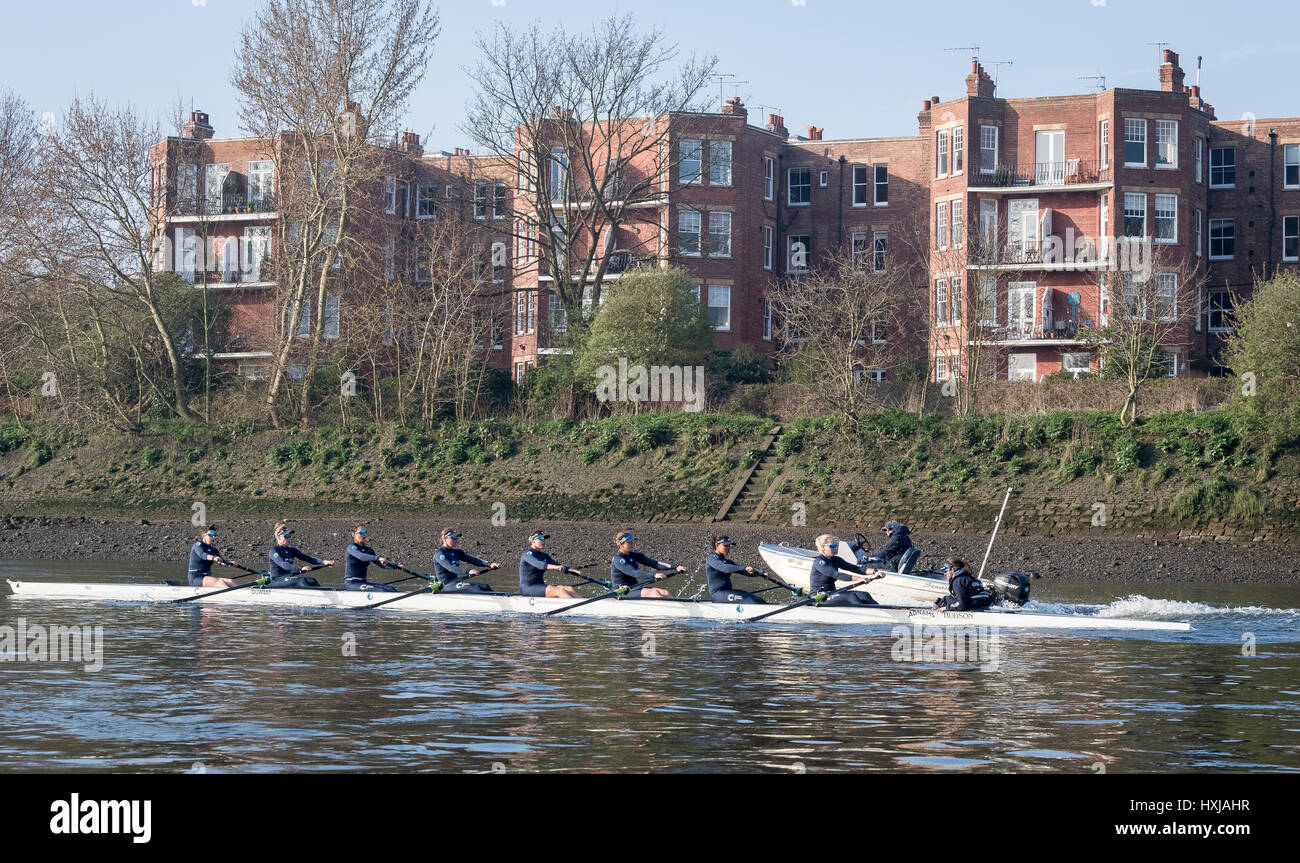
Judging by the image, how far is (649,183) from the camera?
5784 cm

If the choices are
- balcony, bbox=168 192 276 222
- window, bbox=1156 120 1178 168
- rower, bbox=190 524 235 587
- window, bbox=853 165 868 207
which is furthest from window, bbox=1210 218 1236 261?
rower, bbox=190 524 235 587

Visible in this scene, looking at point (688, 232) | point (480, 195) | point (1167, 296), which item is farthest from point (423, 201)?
point (1167, 296)

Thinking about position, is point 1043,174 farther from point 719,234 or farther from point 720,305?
point 720,305

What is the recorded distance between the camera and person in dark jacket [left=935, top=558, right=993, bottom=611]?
24.7 meters

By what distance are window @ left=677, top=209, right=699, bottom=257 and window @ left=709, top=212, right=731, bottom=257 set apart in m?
0.62

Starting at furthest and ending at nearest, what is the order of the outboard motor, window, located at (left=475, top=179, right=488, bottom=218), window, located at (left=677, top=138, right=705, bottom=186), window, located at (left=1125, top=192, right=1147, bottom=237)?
window, located at (left=475, top=179, right=488, bottom=218)
window, located at (left=677, top=138, right=705, bottom=186)
window, located at (left=1125, top=192, right=1147, bottom=237)
the outboard motor

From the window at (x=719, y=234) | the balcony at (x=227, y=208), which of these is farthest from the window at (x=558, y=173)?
the balcony at (x=227, y=208)

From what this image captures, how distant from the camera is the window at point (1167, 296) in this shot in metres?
53.2

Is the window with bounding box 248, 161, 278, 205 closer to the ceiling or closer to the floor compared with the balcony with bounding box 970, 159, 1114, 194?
closer to the ceiling

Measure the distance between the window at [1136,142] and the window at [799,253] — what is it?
15434 mm

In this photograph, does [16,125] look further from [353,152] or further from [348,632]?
[348,632]

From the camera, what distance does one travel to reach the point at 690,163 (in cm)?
6288

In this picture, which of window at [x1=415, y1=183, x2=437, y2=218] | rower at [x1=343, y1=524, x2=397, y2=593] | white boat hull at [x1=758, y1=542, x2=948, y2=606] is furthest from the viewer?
window at [x1=415, y1=183, x2=437, y2=218]
